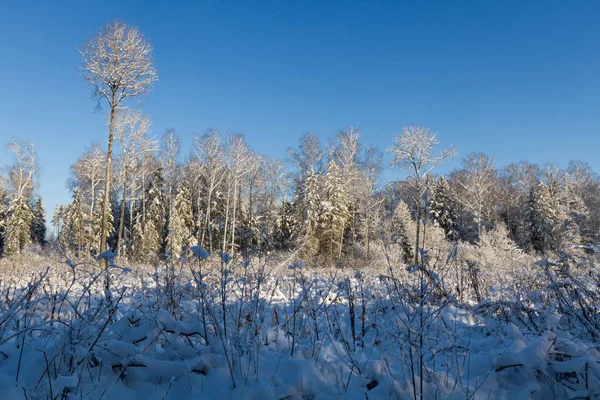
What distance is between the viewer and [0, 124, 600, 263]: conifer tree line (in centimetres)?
2205

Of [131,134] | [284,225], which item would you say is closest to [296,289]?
[131,134]

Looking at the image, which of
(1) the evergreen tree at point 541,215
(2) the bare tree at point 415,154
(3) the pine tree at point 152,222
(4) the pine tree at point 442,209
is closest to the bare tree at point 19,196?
(3) the pine tree at point 152,222

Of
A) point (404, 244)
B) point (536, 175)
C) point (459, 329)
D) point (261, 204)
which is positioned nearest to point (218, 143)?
point (261, 204)

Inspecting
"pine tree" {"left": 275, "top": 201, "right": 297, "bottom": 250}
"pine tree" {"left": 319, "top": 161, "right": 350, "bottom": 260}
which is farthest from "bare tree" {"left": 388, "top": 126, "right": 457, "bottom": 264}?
"pine tree" {"left": 275, "top": 201, "right": 297, "bottom": 250}

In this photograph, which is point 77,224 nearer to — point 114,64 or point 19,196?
point 19,196

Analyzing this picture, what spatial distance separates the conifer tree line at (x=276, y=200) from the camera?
22.0 meters

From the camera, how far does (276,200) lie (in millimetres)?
34188

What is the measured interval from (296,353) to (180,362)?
29.9 inches

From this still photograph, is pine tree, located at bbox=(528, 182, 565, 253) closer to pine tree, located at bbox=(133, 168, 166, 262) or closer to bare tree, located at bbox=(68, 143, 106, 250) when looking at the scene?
pine tree, located at bbox=(133, 168, 166, 262)

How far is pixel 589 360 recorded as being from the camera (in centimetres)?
172

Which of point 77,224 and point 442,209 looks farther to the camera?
point 442,209

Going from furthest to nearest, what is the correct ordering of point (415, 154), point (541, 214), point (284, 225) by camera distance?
point (284, 225), point (541, 214), point (415, 154)

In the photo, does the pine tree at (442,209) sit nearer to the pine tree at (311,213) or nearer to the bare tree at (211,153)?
the pine tree at (311,213)

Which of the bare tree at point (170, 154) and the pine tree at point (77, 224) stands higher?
the bare tree at point (170, 154)
